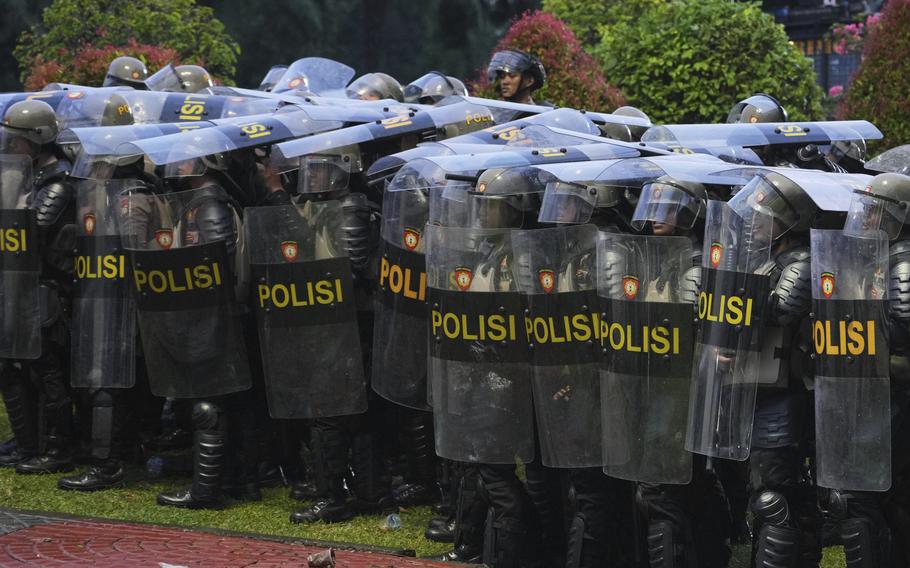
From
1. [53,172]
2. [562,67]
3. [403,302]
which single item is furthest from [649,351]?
[562,67]

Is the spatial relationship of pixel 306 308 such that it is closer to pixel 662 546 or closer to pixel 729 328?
pixel 662 546

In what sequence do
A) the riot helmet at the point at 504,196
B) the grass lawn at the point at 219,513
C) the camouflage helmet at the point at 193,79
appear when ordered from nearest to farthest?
the riot helmet at the point at 504,196 → the grass lawn at the point at 219,513 → the camouflage helmet at the point at 193,79

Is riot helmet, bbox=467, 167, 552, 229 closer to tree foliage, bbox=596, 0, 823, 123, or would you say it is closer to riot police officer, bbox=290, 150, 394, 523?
riot police officer, bbox=290, 150, 394, 523

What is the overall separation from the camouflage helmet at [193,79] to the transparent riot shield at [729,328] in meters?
6.30

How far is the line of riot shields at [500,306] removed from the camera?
639 centimetres

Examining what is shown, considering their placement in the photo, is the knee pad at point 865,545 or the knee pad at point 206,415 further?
the knee pad at point 206,415

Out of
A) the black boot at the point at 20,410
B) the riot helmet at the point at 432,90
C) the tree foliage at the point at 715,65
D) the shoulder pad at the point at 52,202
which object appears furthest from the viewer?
the tree foliage at the point at 715,65

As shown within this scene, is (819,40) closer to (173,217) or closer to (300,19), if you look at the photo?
(300,19)

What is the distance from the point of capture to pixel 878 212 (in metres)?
6.16

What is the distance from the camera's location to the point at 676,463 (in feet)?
21.9

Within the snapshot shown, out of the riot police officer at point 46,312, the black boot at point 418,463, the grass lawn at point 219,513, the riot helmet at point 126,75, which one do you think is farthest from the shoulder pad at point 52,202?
the riot helmet at point 126,75

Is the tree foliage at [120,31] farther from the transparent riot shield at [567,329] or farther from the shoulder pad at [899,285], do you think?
the shoulder pad at [899,285]

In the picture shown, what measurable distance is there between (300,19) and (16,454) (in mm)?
15658

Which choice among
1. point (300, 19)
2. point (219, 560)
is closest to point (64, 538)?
→ point (219, 560)
